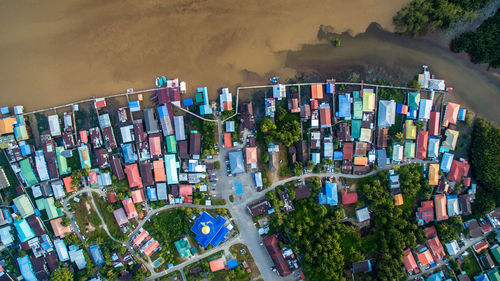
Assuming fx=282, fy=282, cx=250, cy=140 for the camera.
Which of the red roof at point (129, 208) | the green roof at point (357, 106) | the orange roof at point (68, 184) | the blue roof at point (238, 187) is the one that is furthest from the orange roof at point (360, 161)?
the orange roof at point (68, 184)

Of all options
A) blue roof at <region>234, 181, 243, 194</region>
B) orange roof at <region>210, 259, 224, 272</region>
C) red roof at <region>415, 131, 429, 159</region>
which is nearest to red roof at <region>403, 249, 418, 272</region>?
red roof at <region>415, 131, 429, 159</region>

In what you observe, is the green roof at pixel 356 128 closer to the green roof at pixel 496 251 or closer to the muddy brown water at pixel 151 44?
the muddy brown water at pixel 151 44

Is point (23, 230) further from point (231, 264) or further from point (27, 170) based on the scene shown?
point (231, 264)

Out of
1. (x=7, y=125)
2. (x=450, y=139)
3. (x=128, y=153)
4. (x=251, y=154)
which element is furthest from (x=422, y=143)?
(x=7, y=125)

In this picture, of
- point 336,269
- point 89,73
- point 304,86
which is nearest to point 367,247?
point 336,269

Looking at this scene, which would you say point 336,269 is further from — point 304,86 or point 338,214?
point 304,86

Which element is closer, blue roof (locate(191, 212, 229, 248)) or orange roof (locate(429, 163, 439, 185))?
blue roof (locate(191, 212, 229, 248))

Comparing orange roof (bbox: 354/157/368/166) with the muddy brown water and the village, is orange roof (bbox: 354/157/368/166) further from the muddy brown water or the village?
the muddy brown water
